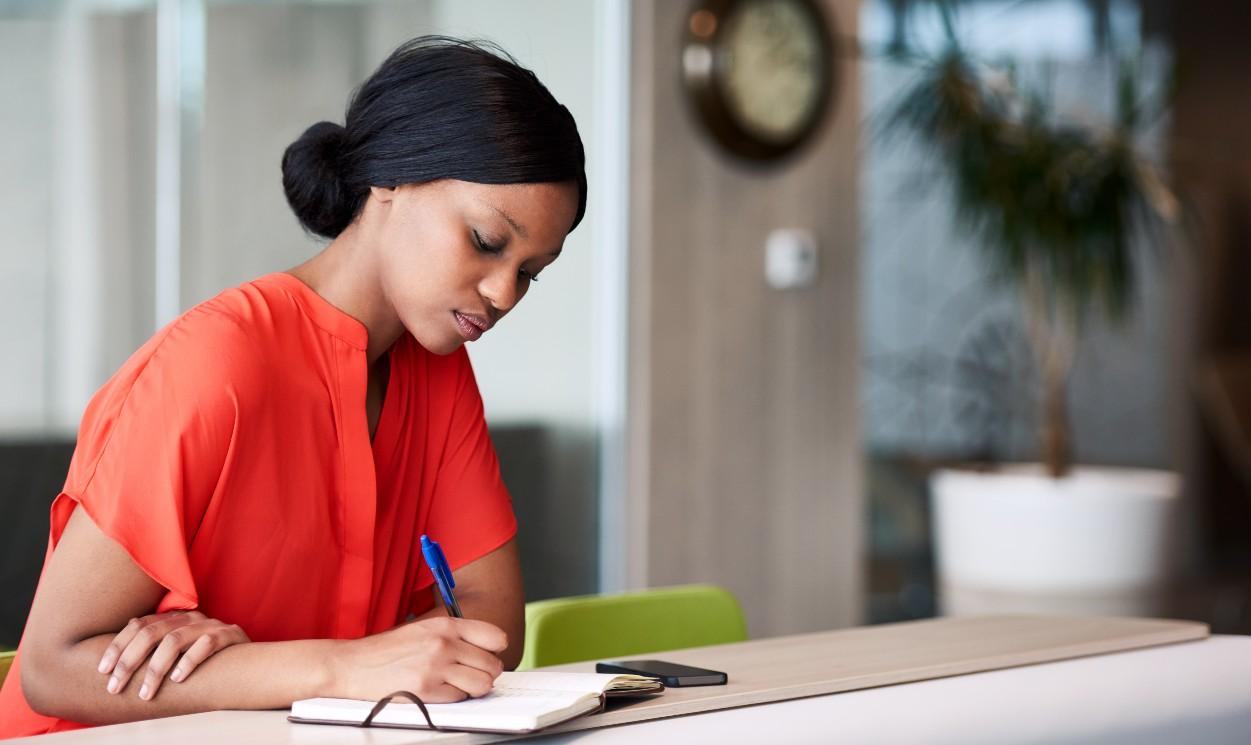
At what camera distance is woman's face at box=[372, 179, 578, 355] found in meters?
1.45

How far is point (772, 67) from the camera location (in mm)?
4301

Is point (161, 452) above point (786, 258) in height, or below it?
below

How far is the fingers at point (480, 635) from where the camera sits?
50.1 inches

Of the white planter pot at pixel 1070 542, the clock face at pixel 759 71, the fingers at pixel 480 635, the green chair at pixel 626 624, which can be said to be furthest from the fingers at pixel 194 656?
the white planter pot at pixel 1070 542

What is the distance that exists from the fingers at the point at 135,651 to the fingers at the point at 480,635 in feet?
0.85

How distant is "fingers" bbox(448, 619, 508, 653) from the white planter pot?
3.58 meters

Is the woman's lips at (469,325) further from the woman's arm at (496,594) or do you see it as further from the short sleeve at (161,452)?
the woman's arm at (496,594)

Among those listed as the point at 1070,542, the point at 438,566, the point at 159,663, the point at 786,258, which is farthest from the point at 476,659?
the point at 1070,542

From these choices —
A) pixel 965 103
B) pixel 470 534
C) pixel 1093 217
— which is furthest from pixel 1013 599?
pixel 470 534

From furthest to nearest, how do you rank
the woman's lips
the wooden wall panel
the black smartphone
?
the wooden wall panel → the woman's lips → the black smartphone

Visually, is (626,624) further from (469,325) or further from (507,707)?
(507,707)

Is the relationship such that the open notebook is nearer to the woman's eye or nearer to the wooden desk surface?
the wooden desk surface

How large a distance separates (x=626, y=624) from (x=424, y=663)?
0.80m

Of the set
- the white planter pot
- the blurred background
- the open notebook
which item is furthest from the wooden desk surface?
the white planter pot
